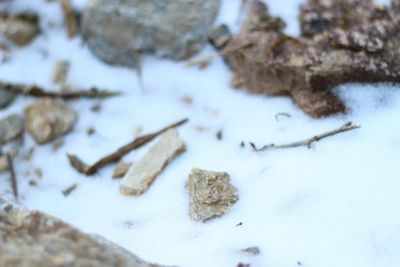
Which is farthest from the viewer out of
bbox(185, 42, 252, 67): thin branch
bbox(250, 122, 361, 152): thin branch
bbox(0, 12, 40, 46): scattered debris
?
bbox(0, 12, 40, 46): scattered debris

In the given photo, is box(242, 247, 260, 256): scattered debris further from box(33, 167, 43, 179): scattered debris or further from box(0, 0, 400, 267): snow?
box(33, 167, 43, 179): scattered debris

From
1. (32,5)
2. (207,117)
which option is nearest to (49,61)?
(32,5)

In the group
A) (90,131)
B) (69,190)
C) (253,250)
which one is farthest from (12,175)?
(253,250)

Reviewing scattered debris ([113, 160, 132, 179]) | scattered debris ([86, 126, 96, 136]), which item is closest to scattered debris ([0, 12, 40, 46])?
scattered debris ([86, 126, 96, 136])

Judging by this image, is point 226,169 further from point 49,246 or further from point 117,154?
point 49,246

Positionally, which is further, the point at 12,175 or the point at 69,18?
the point at 69,18

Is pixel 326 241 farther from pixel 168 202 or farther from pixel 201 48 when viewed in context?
pixel 201 48
